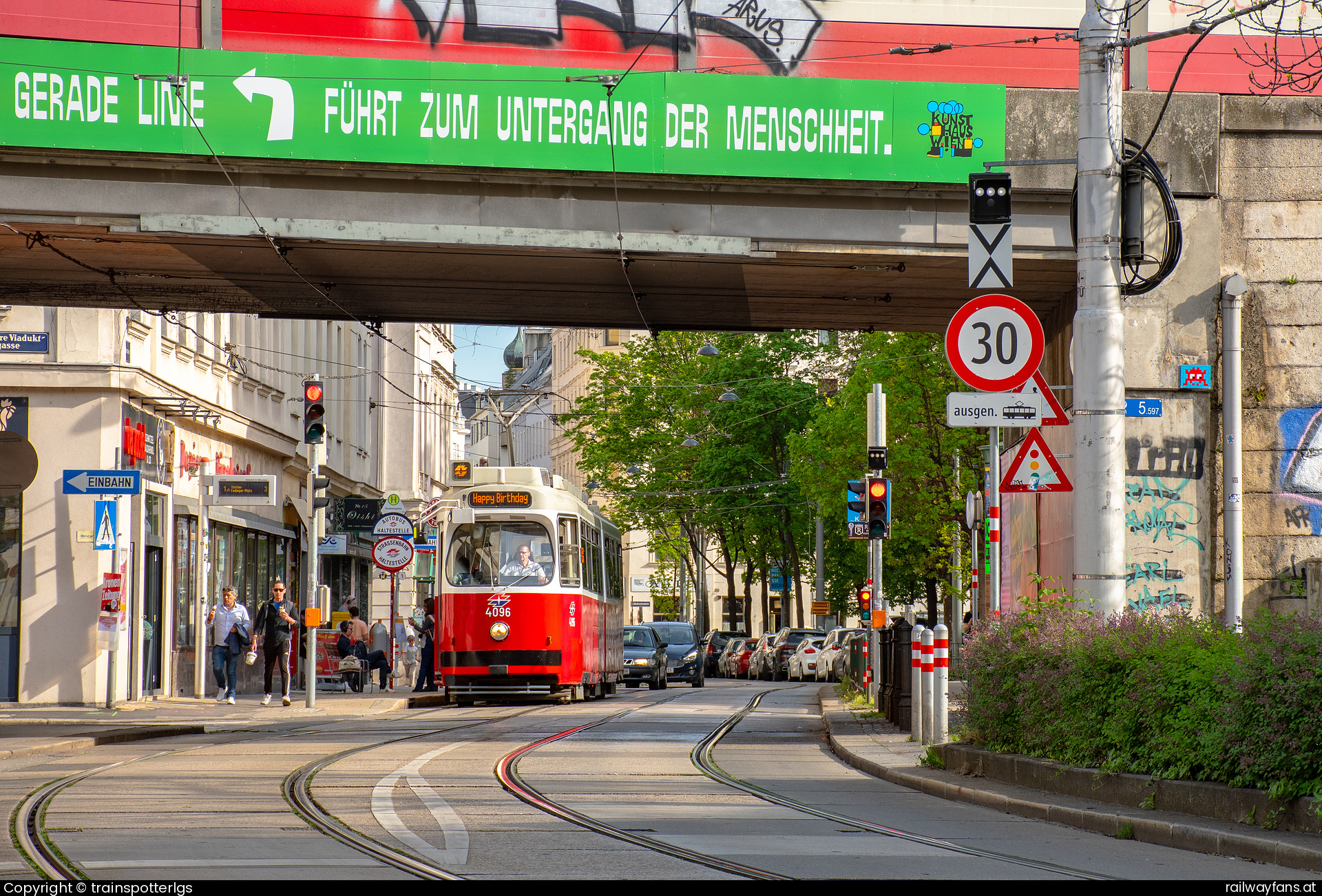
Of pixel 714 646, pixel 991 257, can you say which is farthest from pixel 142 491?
pixel 714 646

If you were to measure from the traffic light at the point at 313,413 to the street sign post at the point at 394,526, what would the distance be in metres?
4.01

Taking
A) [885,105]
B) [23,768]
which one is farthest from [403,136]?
[23,768]

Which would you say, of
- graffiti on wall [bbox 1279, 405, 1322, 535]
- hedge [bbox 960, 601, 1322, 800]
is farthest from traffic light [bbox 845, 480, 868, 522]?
hedge [bbox 960, 601, 1322, 800]

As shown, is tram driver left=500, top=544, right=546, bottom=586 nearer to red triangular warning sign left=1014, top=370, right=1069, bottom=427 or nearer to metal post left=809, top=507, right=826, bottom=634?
red triangular warning sign left=1014, top=370, right=1069, bottom=427

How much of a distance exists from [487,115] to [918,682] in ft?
22.8

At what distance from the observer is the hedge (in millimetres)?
8367

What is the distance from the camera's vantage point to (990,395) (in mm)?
11766

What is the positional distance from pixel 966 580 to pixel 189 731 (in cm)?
2857

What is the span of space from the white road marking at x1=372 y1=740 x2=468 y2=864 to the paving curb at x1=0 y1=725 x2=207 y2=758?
4052 millimetres

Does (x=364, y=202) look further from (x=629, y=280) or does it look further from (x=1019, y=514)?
(x=1019, y=514)

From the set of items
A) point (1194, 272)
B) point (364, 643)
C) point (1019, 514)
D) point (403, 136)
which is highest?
point (403, 136)

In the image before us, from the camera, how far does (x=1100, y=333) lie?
1152cm

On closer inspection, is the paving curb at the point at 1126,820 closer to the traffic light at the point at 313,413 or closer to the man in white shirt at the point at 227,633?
the traffic light at the point at 313,413

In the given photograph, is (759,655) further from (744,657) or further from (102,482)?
(102,482)
